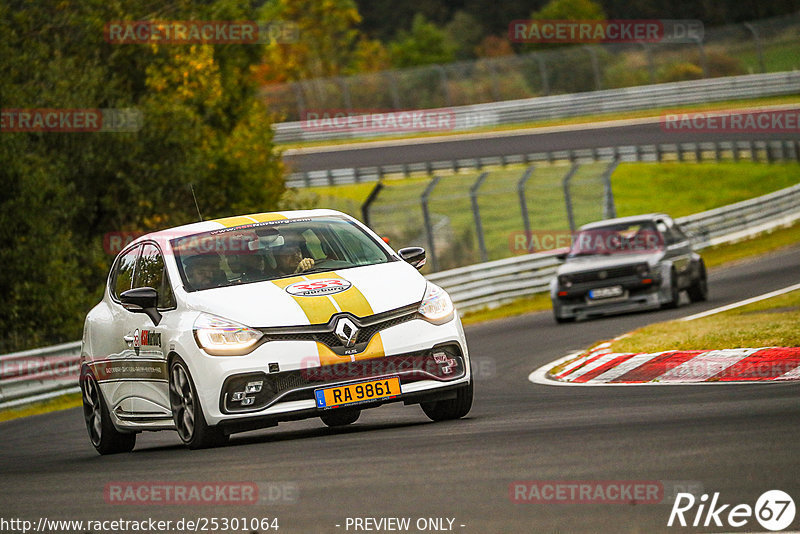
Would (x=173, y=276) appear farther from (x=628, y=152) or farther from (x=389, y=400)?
(x=628, y=152)

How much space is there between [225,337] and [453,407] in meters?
1.74

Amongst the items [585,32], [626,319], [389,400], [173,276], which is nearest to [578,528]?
[389,400]

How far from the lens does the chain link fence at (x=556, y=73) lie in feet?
167

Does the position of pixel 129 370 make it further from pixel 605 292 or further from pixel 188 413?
pixel 605 292

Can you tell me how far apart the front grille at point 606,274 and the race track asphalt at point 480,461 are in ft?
27.4

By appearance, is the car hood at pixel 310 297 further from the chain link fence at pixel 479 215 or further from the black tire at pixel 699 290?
the chain link fence at pixel 479 215

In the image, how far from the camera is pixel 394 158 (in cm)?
5003

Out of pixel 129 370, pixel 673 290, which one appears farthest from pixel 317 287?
pixel 673 290

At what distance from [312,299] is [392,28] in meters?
111

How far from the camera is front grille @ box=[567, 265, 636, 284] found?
1969cm

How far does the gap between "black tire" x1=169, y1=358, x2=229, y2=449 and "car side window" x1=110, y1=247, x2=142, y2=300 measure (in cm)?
161

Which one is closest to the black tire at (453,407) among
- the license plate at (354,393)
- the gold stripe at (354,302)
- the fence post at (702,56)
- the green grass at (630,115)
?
the license plate at (354,393)

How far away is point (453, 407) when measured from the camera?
30.8 feet

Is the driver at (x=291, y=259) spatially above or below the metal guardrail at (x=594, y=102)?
below
